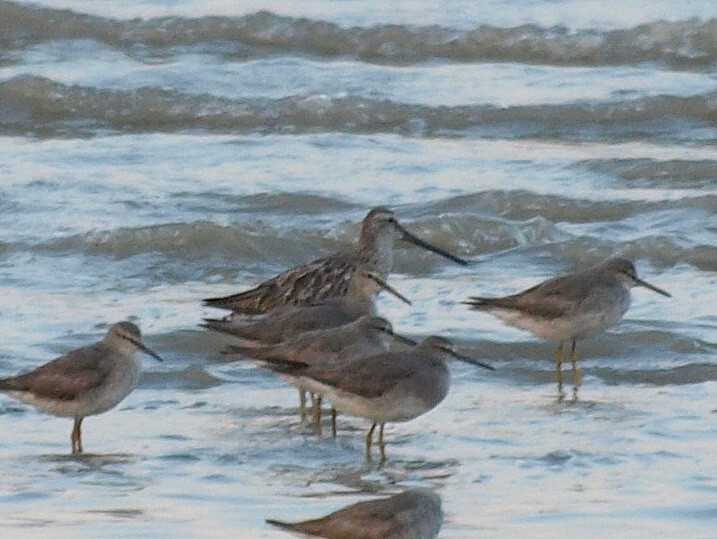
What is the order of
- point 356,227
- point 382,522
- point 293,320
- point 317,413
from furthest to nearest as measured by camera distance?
1. point 356,227
2. point 293,320
3. point 317,413
4. point 382,522

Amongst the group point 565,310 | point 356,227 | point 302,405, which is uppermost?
point 565,310

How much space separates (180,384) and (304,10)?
977 centimetres

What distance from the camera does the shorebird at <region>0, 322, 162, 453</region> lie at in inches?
287

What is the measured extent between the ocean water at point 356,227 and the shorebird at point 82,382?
172mm

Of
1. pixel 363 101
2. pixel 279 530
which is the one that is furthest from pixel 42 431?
pixel 363 101

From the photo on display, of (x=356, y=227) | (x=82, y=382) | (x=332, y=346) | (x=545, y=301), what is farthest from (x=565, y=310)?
(x=356, y=227)

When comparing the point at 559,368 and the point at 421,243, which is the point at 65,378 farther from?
the point at 421,243

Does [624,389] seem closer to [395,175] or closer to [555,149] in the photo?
[395,175]

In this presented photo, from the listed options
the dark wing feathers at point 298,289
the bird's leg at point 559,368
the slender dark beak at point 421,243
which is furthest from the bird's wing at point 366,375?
the slender dark beak at point 421,243

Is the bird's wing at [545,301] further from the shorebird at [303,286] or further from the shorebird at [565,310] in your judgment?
the shorebird at [303,286]

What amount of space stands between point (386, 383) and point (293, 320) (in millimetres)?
1138

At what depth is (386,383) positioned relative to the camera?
7129 mm

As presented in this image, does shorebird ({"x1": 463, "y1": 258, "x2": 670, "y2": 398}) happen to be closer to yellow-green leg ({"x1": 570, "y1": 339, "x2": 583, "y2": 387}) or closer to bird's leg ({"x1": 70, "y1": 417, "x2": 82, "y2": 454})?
yellow-green leg ({"x1": 570, "y1": 339, "x2": 583, "y2": 387})

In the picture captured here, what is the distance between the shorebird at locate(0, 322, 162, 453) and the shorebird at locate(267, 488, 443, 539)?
6.11 ft
